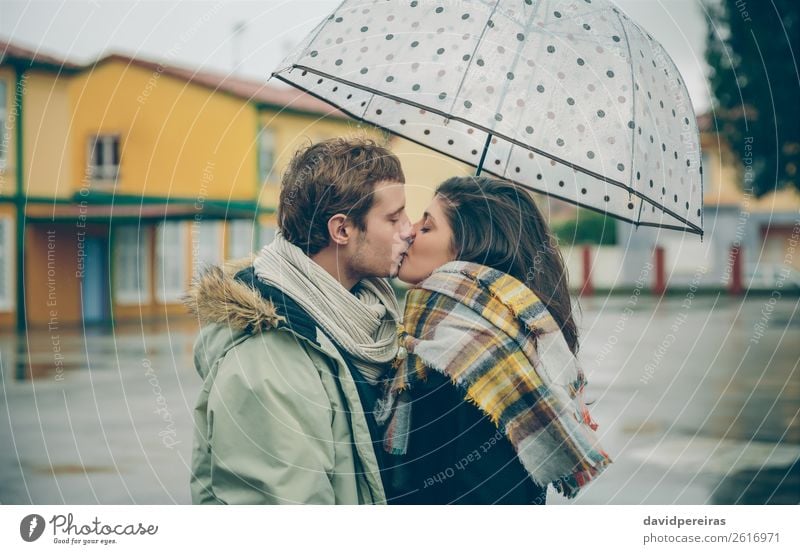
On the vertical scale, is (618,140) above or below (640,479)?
above

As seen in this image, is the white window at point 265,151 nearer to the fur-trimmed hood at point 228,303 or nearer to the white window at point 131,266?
the white window at point 131,266

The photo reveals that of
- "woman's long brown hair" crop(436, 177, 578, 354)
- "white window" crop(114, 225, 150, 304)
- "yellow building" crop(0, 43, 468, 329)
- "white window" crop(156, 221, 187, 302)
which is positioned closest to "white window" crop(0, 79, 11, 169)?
"yellow building" crop(0, 43, 468, 329)

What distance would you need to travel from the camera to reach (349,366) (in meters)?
1.96

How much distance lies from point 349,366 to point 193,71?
2.44 metres

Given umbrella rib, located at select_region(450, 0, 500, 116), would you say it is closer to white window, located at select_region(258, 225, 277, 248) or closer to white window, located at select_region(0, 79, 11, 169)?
white window, located at select_region(0, 79, 11, 169)

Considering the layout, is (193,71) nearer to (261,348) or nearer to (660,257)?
(261,348)

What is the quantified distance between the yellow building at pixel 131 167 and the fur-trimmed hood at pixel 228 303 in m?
0.13

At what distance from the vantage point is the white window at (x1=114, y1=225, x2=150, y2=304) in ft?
39.3

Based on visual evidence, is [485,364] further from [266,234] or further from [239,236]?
[239,236]

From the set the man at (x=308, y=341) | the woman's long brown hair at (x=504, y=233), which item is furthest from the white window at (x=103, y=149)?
the woman's long brown hair at (x=504, y=233)

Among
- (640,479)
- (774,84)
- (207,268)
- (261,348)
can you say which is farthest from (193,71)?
(774,84)

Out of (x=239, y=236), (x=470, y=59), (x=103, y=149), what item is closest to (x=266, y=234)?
(x=239, y=236)

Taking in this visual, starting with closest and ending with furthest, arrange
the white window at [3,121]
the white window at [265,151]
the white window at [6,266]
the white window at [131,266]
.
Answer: the white window at [3,121]
the white window at [6,266]
the white window at [265,151]
the white window at [131,266]

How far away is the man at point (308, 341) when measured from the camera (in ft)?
6.14
